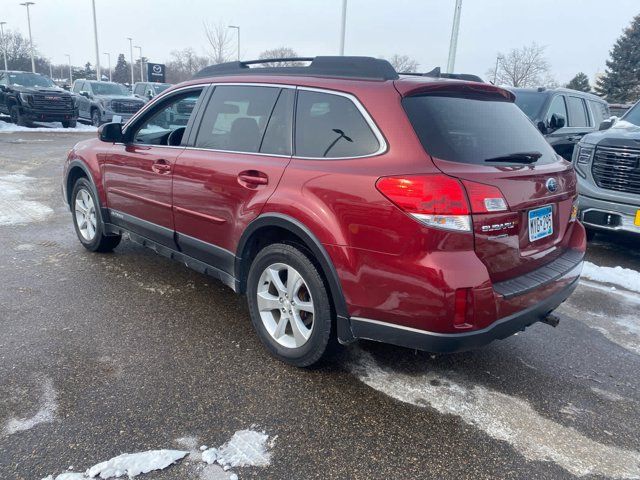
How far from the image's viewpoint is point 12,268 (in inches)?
186

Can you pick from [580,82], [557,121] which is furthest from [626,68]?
[557,121]

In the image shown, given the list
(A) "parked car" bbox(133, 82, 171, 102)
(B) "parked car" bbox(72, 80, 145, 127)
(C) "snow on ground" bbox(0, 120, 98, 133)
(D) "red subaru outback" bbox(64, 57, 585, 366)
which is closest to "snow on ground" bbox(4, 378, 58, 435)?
(D) "red subaru outback" bbox(64, 57, 585, 366)

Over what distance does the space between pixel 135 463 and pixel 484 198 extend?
6.68 feet

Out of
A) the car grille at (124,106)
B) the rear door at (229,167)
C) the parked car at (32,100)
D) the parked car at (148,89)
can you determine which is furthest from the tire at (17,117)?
the rear door at (229,167)

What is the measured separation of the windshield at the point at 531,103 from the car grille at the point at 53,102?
16.0m

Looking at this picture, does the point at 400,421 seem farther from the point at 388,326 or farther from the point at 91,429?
the point at 91,429

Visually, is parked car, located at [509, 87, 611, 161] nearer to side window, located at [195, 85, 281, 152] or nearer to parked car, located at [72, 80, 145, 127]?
side window, located at [195, 85, 281, 152]

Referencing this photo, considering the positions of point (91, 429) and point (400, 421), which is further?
point (400, 421)

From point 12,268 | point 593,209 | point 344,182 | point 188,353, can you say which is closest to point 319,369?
point 188,353

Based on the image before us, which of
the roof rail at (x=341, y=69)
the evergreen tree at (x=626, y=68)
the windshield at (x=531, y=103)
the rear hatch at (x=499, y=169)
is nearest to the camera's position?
the rear hatch at (x=499, y=169)

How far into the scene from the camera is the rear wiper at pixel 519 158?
2.79 meters

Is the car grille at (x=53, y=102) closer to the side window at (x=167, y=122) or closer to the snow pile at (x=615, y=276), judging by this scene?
the side window at (x=167, y=122)

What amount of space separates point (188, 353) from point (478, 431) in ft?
5.93

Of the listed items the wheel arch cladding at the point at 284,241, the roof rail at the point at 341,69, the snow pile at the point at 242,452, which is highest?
the roof rail at the point at 341,69
